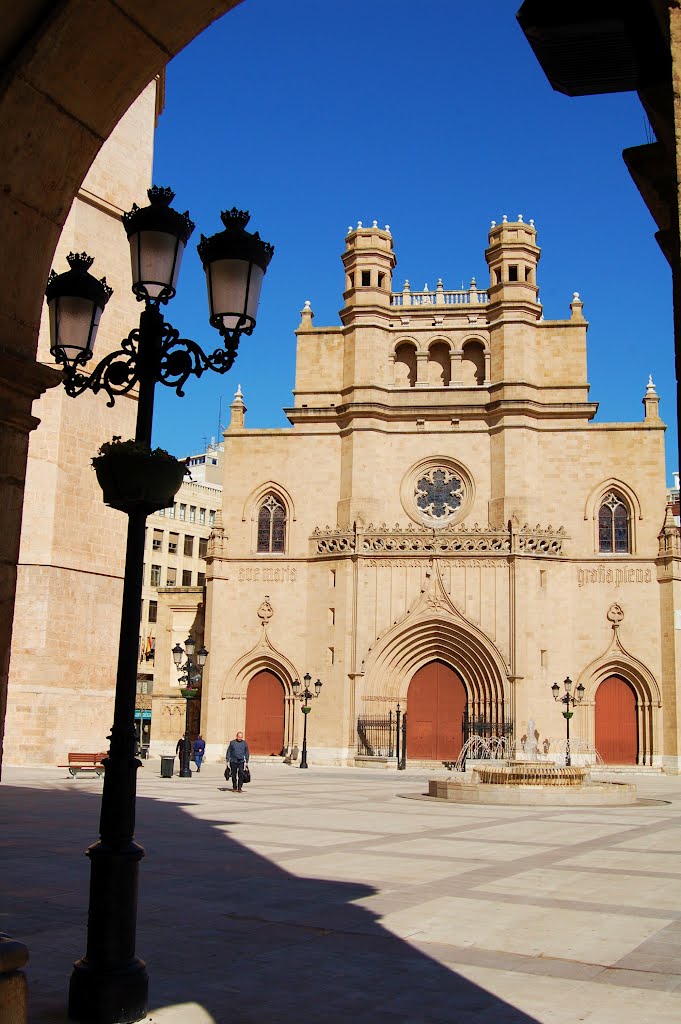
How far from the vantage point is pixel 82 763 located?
2147cm

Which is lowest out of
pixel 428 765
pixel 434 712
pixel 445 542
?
pixel 428 765

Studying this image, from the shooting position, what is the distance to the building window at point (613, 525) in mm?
38906

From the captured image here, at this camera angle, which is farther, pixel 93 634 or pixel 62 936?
pixel 93 634

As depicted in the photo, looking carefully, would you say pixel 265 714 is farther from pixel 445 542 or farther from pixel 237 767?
pixel 237 767

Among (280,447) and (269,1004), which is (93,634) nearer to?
(269,1004)

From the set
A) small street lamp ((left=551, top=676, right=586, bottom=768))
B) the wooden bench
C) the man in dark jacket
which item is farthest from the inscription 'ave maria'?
the wooden bench

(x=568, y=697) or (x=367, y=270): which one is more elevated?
(x=367, y=270)

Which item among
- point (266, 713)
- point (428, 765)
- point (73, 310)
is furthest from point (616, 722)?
point (73, 310)

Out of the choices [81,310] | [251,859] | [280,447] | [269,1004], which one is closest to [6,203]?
[81,310]

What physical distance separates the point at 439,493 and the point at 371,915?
109ft

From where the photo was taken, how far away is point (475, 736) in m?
36.8

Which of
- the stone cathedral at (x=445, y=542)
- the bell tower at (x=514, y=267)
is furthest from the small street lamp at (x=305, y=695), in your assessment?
the bell tower at (x=514, y=267)

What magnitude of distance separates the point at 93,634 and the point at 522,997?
17.1 meters

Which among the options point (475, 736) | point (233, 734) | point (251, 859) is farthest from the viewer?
point (233, 734)
